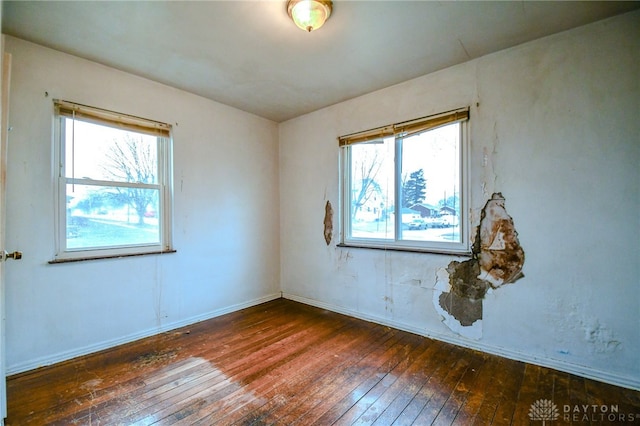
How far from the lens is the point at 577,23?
7.02 feet

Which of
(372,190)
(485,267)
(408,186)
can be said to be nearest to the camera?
(485,267)

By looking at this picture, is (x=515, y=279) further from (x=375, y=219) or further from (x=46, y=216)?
(x=46, y=216)

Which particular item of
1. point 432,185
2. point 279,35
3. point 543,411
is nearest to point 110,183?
point 279,35

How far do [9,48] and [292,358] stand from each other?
3.35 m

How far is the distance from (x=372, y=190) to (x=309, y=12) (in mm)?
1974

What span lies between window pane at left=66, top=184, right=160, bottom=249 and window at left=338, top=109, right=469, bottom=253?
2.21 meters

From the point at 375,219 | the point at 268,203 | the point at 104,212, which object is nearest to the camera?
the point at 104,212

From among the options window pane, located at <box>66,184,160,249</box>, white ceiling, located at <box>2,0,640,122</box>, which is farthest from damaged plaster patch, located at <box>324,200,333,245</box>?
window pane, located at <box>66,184,160,249</box>

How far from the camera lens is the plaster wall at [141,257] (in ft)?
7.45

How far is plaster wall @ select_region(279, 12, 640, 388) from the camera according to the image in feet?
6.69

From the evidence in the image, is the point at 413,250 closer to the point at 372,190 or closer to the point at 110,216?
the point at 372,190

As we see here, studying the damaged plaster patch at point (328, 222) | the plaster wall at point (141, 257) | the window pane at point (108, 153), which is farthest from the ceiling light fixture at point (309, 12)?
the damaged plaster patch at point (328, 222)

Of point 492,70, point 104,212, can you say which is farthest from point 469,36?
point 104,212

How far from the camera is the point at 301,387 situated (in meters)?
2.05
